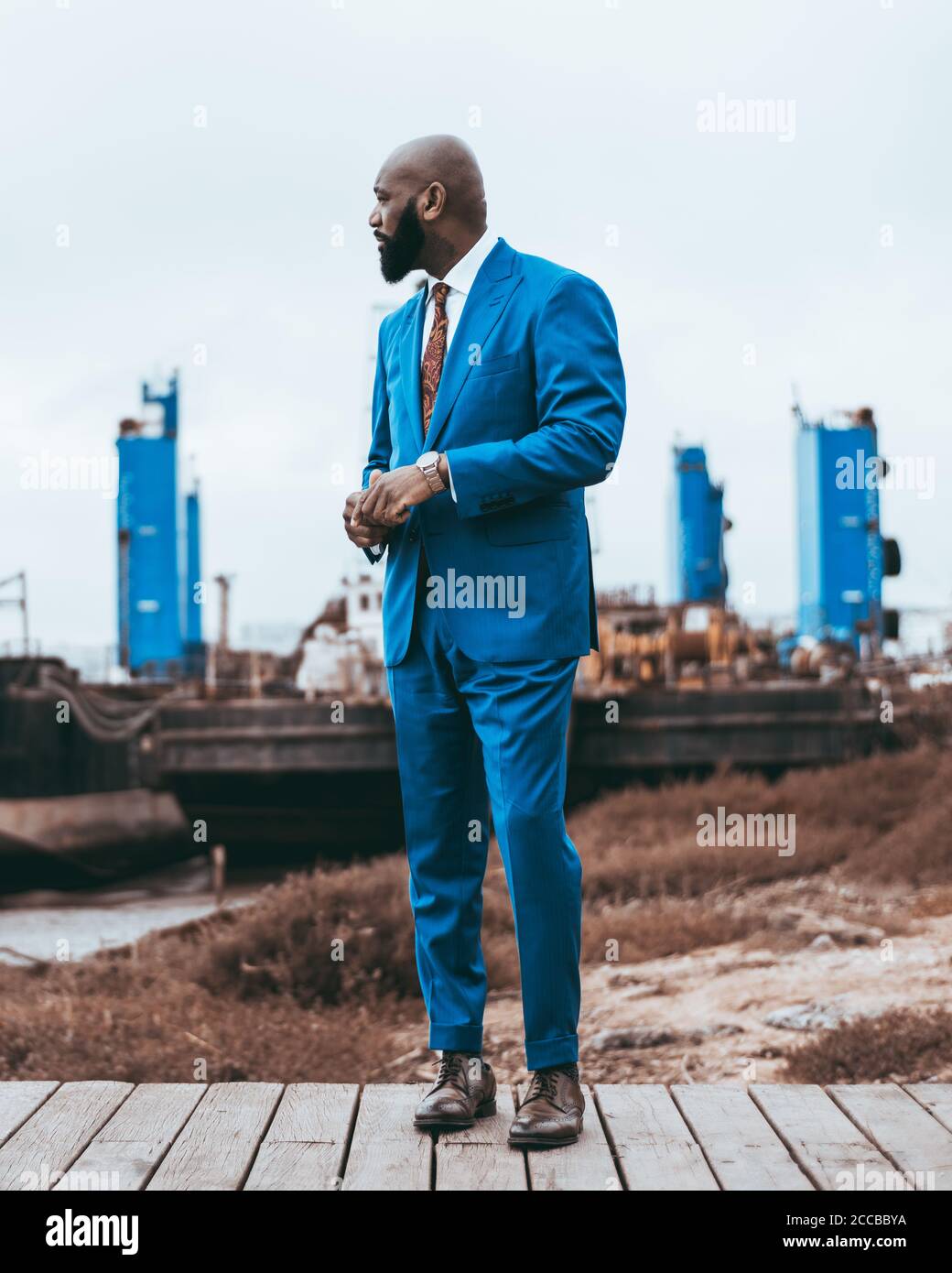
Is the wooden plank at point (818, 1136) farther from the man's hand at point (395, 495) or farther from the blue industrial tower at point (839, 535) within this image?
the blue industrial tower at point (839, 535)

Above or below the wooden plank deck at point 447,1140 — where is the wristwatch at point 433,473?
above

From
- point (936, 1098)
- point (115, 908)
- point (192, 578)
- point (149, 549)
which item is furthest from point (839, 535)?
point (936, 1098)

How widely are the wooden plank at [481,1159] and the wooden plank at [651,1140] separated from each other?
0.54 ft

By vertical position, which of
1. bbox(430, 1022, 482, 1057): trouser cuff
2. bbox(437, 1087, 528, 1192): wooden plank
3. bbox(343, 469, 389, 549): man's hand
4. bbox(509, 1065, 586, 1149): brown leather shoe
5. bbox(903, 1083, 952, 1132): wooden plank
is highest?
bbox(343, 469, 389, 549): man's hand

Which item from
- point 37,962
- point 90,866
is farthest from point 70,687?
point 37,962

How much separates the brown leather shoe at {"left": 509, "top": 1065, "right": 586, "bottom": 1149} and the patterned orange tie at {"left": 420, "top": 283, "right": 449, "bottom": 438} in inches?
43.1

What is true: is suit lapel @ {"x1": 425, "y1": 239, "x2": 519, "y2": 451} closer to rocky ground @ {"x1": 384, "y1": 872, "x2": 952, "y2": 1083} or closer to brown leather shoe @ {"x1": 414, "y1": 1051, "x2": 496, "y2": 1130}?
brown leather shoe @ {"x1": 414, "y1": 1051, "x2": 496, "y2": 1130}

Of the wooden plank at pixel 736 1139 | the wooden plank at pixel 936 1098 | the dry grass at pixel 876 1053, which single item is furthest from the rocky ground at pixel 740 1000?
the wooden plank at pixel 736 1139

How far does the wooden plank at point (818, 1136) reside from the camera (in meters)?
2.14

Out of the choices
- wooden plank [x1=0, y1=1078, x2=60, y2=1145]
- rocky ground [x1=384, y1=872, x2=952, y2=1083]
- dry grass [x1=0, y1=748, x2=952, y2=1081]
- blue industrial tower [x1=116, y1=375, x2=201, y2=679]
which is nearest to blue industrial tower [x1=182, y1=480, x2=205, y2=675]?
blue industrial tower [x1=116, y1=375, x2=201, y2=679]

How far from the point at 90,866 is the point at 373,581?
16.8 feet

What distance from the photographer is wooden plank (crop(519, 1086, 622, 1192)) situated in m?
2.08

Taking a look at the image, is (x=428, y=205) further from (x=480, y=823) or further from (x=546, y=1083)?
(x=546, y=1083)
